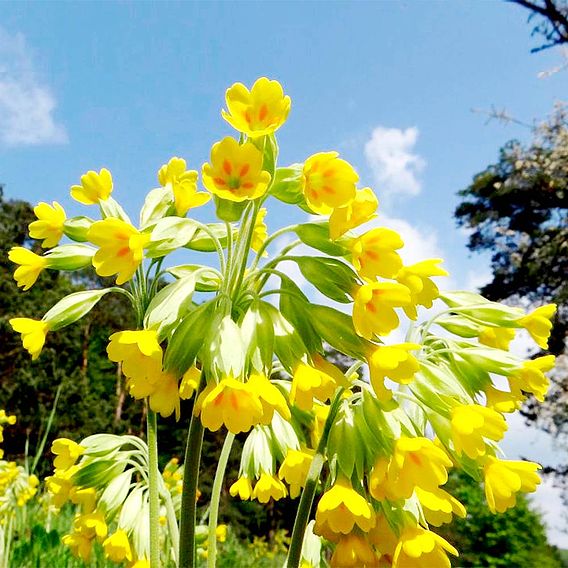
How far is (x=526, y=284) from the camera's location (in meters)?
17.0

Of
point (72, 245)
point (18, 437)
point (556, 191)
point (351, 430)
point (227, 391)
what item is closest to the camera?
point (227, 391)

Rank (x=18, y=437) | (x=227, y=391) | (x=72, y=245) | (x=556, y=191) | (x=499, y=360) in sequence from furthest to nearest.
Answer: (x=18, y=437)
(x=556, y=191)
(x=72, y=245)
(x=499, y=360)
(x=227, y=391)

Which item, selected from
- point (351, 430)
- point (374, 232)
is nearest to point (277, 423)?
point (351, 430)

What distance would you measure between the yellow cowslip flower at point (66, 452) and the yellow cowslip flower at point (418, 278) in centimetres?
107

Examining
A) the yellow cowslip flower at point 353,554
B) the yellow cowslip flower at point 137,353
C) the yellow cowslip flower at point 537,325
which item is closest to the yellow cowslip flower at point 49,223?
the yellow cowslip flower at point 137,353

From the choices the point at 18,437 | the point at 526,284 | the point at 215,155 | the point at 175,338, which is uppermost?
the point at 526,284

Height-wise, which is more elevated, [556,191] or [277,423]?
[556,191]

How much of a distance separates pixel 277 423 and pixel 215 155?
0.78 metres

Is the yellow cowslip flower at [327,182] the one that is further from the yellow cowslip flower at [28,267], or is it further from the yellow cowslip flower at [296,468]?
the yellow cowslip flower at [28,267]

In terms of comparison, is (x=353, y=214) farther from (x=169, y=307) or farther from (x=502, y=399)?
(x=502, y=399)

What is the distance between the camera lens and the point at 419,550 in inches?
39.7

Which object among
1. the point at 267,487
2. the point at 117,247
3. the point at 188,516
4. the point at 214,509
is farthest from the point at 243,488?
the point at 117,247

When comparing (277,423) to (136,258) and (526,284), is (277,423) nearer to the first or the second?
(136,258)

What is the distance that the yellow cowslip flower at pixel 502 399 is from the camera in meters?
1.23
